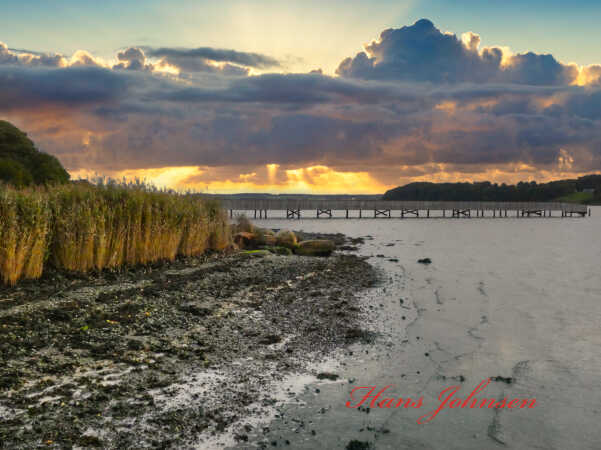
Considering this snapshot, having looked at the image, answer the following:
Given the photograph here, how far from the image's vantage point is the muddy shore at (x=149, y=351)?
5438 mm

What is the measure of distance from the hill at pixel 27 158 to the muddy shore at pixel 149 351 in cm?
2401

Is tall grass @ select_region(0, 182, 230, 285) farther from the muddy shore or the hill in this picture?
the hill

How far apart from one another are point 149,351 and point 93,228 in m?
5.86

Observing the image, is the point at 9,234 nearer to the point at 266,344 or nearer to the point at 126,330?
the point at 126,330

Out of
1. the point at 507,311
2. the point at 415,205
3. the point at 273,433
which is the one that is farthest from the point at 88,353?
the point at 415,205

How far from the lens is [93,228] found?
12602 mm

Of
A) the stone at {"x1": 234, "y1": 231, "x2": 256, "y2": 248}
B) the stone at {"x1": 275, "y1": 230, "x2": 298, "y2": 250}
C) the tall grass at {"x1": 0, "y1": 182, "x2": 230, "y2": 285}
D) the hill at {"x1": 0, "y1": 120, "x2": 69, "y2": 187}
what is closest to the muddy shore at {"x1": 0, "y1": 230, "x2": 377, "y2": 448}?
the tall grass at {"x1": 0, "y1": 182, "x2": 230, "y2": 285}

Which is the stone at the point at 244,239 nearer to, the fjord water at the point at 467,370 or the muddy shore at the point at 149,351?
the fjord water at the point at 467,370

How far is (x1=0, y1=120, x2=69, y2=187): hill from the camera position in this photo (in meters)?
33.9

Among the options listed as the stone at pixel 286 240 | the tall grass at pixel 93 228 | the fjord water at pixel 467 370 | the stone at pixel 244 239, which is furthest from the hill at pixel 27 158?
the fjord water at pixel 467 370

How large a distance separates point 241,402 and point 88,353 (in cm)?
266

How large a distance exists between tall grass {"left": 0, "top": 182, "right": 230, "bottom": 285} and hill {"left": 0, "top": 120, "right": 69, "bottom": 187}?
66.0 feet

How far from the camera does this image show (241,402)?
6340mm

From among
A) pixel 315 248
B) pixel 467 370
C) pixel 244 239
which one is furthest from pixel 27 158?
pixel 467 370
